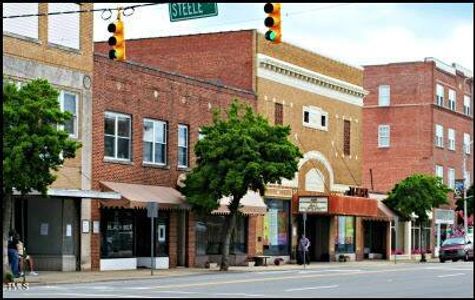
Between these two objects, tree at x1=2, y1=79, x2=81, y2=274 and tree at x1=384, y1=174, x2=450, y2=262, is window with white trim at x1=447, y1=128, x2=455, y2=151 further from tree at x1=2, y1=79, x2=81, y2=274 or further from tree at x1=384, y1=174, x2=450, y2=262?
tree at x1=2, y1=79, x2=81, y2=274

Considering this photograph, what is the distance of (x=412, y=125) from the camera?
226 ft

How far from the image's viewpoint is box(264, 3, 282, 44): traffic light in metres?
20.6

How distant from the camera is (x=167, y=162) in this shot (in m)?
38.5

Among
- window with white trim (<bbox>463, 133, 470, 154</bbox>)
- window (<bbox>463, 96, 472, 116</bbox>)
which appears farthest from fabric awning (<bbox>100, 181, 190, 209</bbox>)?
window (<bbox>463, 96, 472, 116</bbox>)

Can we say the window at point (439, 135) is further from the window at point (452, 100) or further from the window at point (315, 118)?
the window at point (315, 118)

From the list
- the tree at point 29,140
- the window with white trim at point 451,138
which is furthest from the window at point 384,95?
the tree at point 29,140

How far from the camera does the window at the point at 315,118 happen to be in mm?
48875

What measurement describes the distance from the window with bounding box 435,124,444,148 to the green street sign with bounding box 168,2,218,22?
48645 millimetres

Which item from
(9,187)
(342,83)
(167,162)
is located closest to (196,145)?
(167,162)

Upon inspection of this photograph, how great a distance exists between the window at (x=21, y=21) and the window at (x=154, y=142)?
6800mm

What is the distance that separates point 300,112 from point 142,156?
13100 mm

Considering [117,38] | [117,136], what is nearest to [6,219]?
[117,38]

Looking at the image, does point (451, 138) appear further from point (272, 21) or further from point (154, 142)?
point (272, 21)

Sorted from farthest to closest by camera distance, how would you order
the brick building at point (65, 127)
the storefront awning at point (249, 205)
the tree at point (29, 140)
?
the storefront awning at point (249, 205), the brick building at point (65, 127), the tree at point (29, 140)
